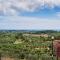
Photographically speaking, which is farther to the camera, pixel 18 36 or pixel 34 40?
pixel 34 40

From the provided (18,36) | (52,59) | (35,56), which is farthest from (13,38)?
(52,59)

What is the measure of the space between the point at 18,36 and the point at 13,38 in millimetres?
257

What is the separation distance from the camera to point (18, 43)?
7098 mm

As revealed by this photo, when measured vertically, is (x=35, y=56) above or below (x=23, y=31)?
below

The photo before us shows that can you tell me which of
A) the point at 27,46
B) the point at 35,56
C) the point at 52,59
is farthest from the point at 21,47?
the point at 52,59

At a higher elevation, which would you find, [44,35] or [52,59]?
[44,35]

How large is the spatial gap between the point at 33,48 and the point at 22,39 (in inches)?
26.2

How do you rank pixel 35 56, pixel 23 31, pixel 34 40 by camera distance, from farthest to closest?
1. pixel 34 40
2. pixel 23 31
3. pixel 35 56

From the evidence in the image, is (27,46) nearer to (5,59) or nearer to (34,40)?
(34,40)

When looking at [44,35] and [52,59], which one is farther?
[44,35]

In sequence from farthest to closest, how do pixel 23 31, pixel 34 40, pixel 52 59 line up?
pixel 34 40 < pixel 23 31 < pixel 52 59

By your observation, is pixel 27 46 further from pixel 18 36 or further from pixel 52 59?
pixel 52 59

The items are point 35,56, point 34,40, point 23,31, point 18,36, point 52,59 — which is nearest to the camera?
point 52,59

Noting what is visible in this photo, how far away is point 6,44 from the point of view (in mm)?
6844
